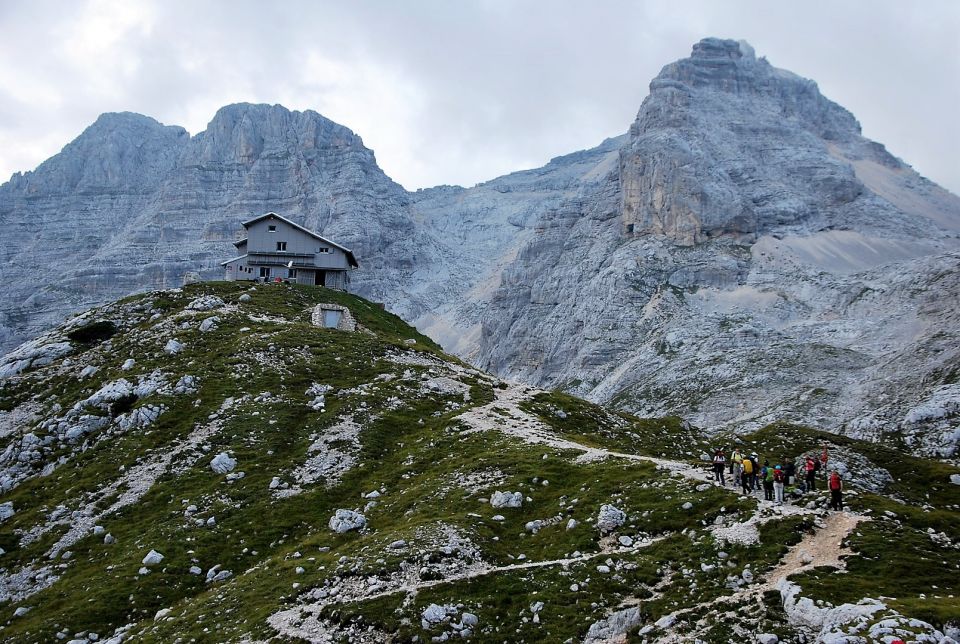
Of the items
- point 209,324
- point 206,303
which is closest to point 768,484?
point 209,324

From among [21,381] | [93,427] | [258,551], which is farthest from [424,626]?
[21,381]

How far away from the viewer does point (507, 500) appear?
120 ft

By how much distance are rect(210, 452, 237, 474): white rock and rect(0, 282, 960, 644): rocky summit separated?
38 centimetres

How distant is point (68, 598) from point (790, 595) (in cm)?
3108

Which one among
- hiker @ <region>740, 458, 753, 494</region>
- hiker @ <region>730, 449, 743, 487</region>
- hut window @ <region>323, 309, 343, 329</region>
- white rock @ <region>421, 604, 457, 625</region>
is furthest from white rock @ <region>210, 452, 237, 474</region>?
hut window @ <region>323, 309, 343, 329</region>

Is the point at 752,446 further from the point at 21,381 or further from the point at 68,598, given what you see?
the point at 21,381

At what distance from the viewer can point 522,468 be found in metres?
40.4

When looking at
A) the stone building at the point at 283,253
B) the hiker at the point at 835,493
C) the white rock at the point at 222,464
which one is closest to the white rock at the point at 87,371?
the white rock at the point at 222,464

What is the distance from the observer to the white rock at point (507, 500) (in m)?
36.3

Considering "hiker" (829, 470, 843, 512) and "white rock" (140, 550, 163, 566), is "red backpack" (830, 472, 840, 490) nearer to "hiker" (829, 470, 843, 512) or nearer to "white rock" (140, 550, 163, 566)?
"hiker" (829, 470, 843, 512)

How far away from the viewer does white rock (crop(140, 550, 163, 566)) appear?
36031 millimetres

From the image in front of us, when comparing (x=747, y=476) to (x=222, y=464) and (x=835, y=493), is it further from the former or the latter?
(x=222, y=464)

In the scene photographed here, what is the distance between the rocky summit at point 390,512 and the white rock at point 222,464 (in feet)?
1.26

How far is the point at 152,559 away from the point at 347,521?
30.6 ft
